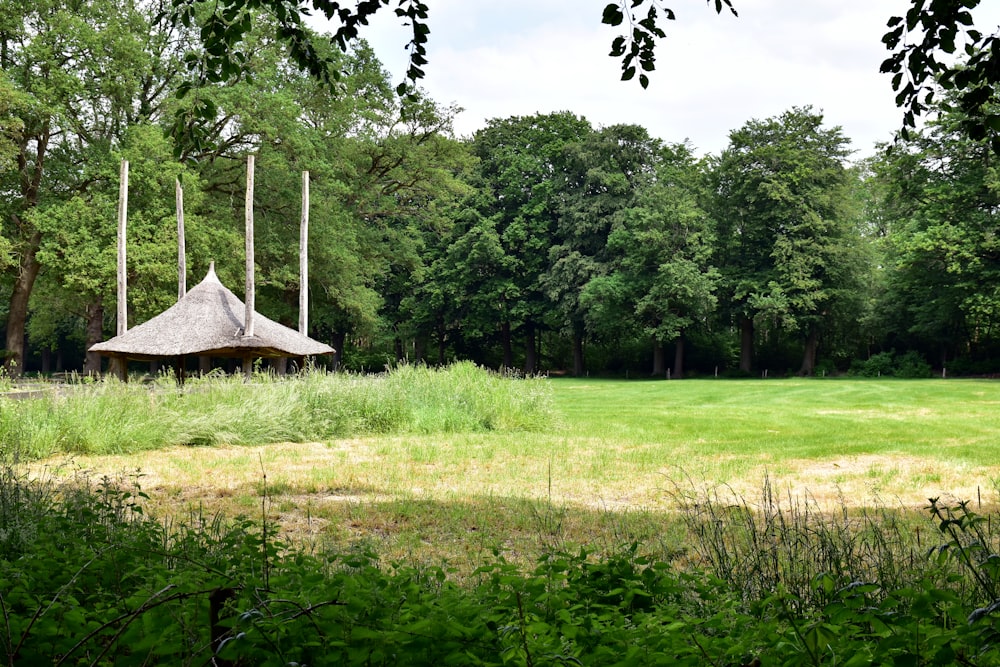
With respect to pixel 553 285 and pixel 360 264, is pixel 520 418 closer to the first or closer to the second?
pixel 360 264

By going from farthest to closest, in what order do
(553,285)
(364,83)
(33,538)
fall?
1. (553,285)
2. (364,83)
3. (33,538)

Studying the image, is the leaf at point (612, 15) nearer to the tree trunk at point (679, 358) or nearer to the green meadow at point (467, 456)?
the green meadow at point (467, 456)

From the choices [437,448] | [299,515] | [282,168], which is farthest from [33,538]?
[282,168]

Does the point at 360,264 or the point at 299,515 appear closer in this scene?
the point at 299,515

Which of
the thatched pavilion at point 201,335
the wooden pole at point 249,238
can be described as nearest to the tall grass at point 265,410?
the thatched pavilion at point 201,335

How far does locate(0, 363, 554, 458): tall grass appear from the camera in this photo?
1004cm

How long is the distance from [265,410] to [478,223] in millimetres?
30379

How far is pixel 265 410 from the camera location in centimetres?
1194

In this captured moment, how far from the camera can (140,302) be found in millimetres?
25516

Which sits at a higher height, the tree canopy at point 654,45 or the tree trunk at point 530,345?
the tree canopy at point 654,45

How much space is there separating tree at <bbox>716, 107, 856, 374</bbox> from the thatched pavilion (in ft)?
73.4

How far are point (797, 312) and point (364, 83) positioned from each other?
2235 centimetres

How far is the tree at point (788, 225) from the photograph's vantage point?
116 feet

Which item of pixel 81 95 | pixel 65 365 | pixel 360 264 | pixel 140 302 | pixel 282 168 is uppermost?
pixel 81 95
